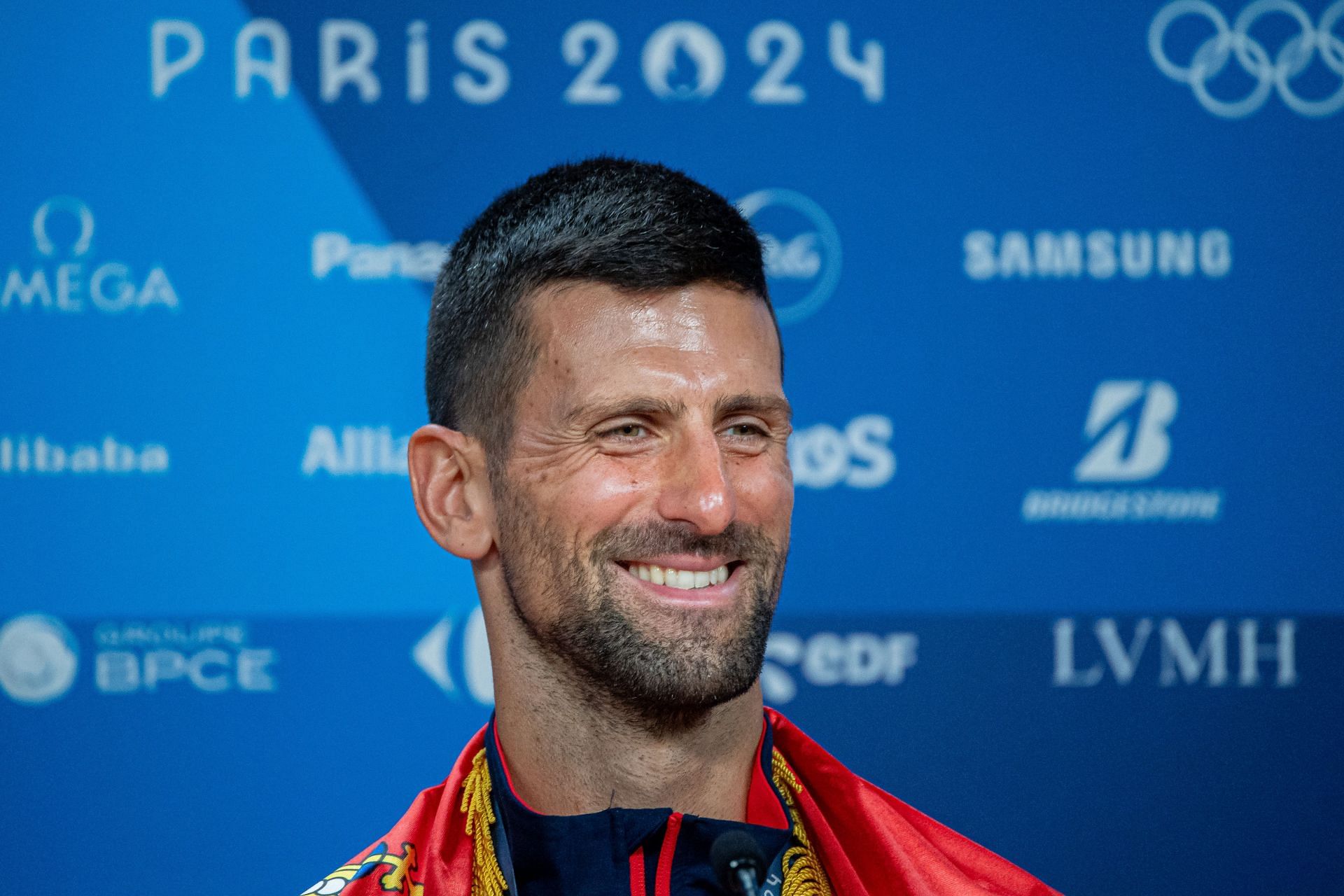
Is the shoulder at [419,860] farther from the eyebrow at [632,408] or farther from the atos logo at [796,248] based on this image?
the atos logo at [796,248]

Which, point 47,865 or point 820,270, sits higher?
point 820,270

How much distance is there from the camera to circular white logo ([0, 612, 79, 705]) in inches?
114

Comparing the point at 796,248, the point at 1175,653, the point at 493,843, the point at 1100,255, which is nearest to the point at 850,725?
the point at 1175,653

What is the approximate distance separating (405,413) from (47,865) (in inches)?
49.5

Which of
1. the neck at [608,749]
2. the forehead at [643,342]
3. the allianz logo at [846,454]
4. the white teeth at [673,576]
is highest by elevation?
the forehead at [643,342]

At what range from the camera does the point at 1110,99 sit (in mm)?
2883

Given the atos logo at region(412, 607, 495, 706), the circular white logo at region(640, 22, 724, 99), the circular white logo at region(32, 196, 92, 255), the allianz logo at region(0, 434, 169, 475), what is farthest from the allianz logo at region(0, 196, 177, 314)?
the circular white logo at region(640, 22, 724, 99)

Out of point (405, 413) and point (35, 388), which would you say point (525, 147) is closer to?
point (405, 413)

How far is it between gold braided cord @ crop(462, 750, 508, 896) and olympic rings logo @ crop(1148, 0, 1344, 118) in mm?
2112

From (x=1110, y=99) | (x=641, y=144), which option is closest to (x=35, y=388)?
(x=641, y=144)

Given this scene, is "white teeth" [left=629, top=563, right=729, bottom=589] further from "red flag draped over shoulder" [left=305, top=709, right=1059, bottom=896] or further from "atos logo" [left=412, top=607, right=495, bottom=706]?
"atos logo" [left=412, top=607, right=495, bottom=706]

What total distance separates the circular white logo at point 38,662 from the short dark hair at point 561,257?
1495mm

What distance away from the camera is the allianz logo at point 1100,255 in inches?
113

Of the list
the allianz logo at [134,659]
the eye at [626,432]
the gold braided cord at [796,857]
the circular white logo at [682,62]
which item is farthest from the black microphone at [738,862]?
the circular white logo at [682,62]
